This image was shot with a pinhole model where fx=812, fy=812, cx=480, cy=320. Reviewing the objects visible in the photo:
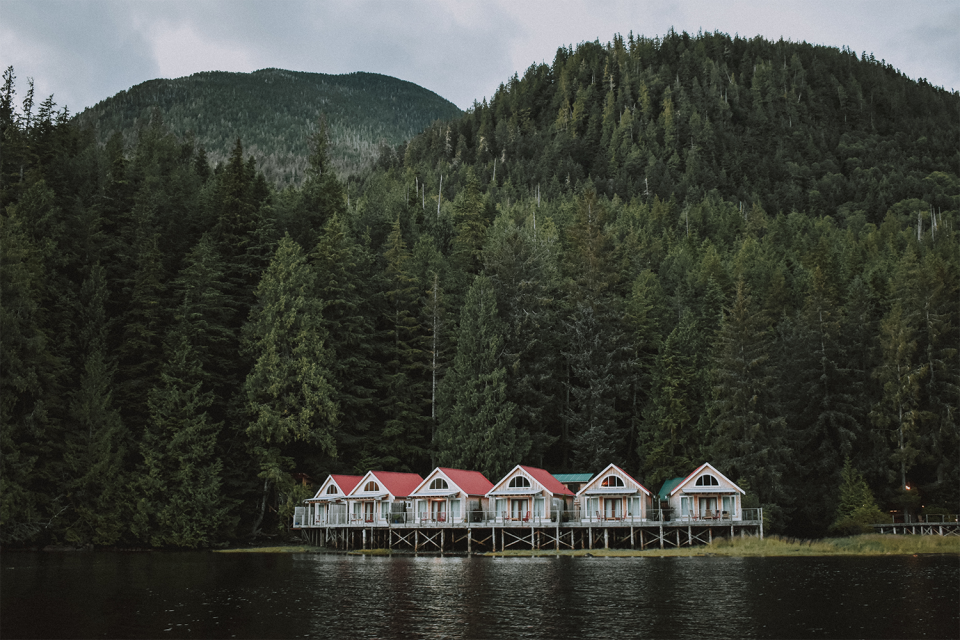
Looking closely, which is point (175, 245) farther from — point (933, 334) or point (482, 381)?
point (933, 334)

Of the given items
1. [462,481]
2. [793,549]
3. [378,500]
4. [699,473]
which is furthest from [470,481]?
[793,549]

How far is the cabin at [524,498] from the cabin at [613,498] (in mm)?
2047

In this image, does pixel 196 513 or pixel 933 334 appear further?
pixel 933 334

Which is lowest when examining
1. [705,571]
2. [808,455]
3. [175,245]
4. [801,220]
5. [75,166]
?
[705,571]

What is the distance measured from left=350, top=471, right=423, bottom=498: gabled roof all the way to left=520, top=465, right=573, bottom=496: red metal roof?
949cm

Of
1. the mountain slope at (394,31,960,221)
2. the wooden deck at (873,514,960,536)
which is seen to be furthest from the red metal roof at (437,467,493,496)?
the mountain slope at (394,31,960,221)

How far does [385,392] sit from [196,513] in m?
19.4

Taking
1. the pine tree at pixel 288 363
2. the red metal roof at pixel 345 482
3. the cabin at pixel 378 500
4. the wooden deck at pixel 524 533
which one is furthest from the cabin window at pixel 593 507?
the pine tree at pixel 288 363

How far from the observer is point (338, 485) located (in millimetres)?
60750

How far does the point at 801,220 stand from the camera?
418ft

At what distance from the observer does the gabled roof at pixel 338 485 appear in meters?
60.8

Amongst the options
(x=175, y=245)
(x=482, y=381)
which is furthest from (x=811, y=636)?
(x=175, y=245)

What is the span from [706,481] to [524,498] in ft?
43.1

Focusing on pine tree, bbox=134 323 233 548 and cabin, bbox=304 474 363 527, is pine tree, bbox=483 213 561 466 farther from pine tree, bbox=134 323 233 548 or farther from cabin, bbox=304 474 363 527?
pine tree, bbox=134 323 233 548
